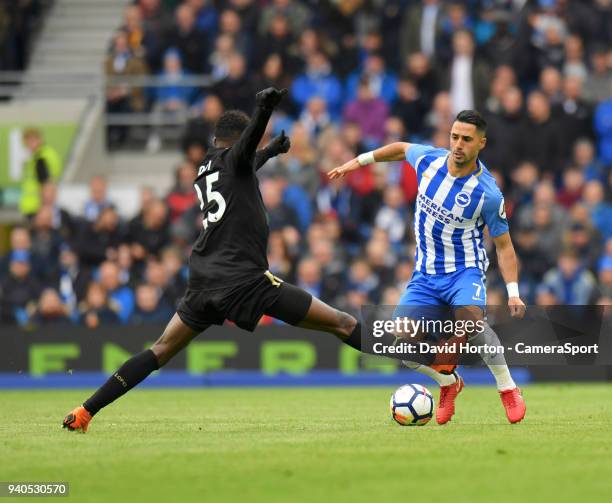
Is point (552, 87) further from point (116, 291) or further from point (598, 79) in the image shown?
point (116, 291)

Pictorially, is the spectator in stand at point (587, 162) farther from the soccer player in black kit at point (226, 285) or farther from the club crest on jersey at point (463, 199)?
the soccer player in black kit at point (226, 285)

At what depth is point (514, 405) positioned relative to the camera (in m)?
11.7

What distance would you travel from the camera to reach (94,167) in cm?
2469

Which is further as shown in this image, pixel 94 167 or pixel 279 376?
pixel 94 167

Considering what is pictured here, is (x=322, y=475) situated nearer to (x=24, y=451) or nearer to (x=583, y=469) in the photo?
(x=583, y=469)

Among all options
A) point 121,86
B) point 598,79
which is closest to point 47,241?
point 121,86

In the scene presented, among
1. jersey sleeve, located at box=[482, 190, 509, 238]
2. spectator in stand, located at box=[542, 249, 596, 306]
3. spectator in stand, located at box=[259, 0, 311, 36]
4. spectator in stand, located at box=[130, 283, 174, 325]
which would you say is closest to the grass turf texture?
jersey sleeve, located at box=[482, 190, 509, 238]

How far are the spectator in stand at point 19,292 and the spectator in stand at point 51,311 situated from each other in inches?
17.4

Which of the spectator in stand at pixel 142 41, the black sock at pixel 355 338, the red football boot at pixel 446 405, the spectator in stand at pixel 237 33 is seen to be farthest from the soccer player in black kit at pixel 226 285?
the spectator in stand at pixel 142 41

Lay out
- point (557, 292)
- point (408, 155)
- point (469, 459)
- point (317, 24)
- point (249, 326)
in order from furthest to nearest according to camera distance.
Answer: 1. point (317, 24)
2. point (557, 292)
3. point (408, 155)
4. point (249, 326)
5. point (469, 459)

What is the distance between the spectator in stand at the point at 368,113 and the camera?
22.1 meters

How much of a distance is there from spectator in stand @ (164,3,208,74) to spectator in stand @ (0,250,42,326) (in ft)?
17.5

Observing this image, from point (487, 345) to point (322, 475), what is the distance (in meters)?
3.74

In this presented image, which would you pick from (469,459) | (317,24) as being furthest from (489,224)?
(317,24)
